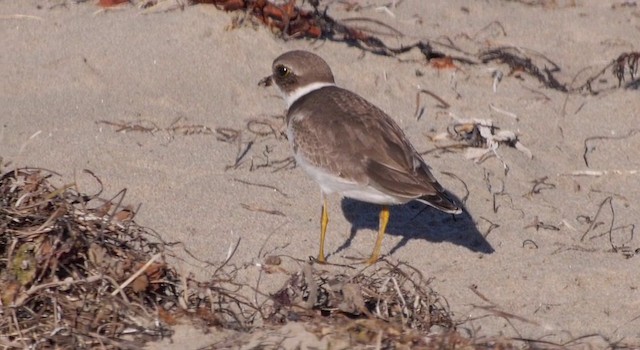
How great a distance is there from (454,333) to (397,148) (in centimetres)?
181

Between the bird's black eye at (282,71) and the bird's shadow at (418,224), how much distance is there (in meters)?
0.77

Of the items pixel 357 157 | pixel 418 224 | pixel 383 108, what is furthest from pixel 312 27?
pixel 357 157

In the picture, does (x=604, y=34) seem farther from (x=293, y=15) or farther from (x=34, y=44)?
(x=34, y=44)

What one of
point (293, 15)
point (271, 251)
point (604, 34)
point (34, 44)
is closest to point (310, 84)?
point (271, 251)

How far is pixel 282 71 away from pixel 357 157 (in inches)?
36.3

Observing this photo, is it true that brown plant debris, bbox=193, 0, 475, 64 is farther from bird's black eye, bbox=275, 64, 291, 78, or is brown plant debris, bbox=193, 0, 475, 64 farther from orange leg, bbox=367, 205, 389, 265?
orange leg, bbox=367, 205, 389, 265

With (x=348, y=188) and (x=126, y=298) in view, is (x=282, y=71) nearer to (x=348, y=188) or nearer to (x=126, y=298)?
(x=348, y=188)

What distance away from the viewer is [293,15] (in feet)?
25.6

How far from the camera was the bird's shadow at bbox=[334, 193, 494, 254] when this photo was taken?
584cm

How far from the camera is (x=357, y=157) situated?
554cm

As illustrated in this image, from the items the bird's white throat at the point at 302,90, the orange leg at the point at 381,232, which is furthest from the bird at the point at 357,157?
the bird's white throat at the point at 302,90

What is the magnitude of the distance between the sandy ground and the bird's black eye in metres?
0.53

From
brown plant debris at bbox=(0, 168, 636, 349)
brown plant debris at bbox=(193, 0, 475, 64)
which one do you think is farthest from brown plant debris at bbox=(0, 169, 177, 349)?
brown plant debris at bbox=(193, 0, 475, 64)

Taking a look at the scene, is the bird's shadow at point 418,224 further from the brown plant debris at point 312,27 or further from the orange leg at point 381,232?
the brown plant debris at point 312,27
